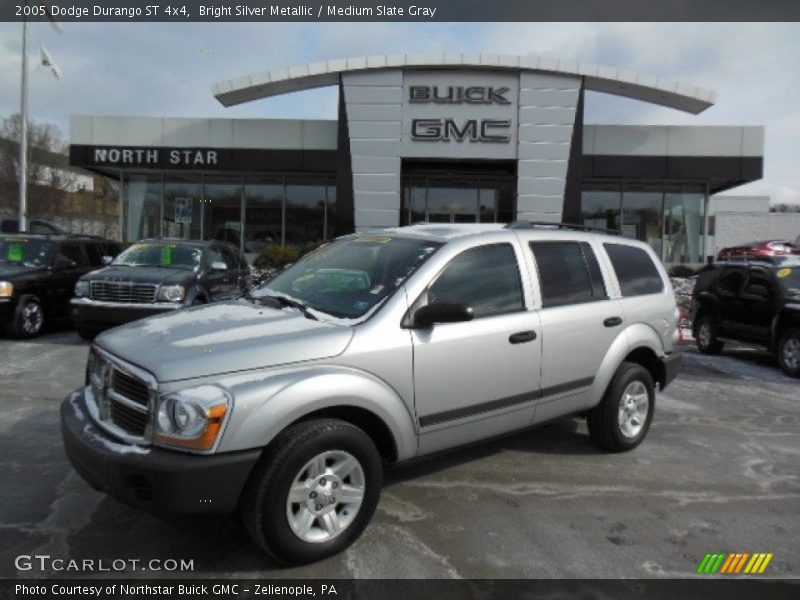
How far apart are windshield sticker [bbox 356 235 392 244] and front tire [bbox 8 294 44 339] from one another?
7401mm

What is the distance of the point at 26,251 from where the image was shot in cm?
1073

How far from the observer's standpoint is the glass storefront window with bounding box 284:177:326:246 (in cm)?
2362

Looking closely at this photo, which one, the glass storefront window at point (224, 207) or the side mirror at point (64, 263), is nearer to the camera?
the side mirror at point (64, 263)

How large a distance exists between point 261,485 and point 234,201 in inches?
867

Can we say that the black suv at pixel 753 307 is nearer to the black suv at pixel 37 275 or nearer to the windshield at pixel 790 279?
the windshield at pixel 790 279

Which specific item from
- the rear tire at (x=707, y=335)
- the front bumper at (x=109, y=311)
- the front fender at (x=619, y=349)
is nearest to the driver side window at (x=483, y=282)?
the front fender at (x=619, y=349)

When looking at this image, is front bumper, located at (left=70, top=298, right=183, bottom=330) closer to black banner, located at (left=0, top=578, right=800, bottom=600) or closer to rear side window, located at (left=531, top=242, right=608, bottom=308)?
rear side window, located at (left=531, top=242, right=608, bottom=308)

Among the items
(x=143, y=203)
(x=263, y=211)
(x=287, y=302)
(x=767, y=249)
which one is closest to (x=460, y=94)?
(x=263, y=211)

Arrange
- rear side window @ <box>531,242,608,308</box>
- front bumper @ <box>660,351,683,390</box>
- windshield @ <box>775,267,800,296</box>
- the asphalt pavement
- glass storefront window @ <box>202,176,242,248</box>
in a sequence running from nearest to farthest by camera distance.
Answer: the asphalt pavement → rear side window @ <box>531,242,608,308</box> → front bumper @ <box>660,351,683,390</box> → windshield @ <box>775,267,800,296</box> → glass storefront window @ <box>202,176,242,248</box>

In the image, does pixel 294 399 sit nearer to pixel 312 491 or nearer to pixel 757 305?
pixel 312 491

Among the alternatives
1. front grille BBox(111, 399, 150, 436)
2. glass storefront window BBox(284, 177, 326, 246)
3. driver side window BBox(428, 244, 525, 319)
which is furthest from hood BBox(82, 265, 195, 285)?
glass storefront window BBox(284, 177, 326, 246)

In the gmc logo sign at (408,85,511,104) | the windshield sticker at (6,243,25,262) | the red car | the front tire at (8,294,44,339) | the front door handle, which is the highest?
the gmc logo sign at (408,85,511,104)

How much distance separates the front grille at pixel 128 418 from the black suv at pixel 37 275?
762 centimetres

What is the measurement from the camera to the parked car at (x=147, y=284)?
29.5ft
